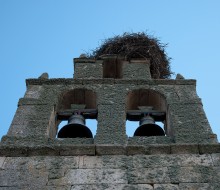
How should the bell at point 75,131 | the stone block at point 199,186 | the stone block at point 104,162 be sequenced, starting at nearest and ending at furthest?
the stone block at point 199,186 → the stone block at point 104,162 → the bell at point 75,131

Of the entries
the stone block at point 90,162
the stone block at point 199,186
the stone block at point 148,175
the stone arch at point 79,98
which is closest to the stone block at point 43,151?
the stone block at point 90,162

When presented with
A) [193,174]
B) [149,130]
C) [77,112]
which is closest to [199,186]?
[193,174]

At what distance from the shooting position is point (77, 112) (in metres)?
8.34

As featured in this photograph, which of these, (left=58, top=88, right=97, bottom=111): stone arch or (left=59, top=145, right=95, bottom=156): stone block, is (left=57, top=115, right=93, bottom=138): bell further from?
(left=59, top=145, right=95, bottom=156): stone block

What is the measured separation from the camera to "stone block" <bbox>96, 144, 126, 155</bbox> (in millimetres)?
6543

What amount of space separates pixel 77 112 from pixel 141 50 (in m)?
3.14

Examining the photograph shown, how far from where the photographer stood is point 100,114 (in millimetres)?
7758

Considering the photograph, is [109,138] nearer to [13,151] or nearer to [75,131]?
[75,131]

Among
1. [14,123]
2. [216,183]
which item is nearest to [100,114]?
[14,123]

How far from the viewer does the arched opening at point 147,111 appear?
779cm

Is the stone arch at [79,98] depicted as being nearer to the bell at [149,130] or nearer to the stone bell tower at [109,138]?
the stone bell tower at [109,138]

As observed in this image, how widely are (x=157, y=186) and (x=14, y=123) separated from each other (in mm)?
2361

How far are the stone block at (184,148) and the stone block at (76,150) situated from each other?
923 millimetres

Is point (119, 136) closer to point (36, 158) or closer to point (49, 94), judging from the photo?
point (36, 158)
